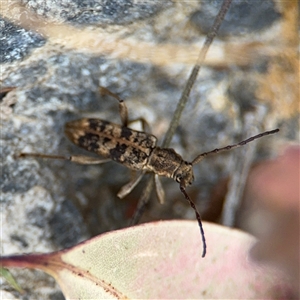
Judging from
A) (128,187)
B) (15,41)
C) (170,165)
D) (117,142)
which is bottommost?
(128,187)

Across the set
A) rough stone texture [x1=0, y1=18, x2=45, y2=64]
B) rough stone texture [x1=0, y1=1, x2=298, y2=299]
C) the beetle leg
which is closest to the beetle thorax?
the beetle leg

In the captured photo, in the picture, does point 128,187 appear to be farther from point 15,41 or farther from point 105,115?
point 15,41

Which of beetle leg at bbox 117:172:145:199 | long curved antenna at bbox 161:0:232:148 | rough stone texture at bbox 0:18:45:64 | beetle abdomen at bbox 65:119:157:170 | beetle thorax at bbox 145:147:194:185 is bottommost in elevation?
beetle leg at bbox 117:172:145:199

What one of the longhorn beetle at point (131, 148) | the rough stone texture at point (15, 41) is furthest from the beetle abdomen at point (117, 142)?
the rough stone texture at point (15, 41)

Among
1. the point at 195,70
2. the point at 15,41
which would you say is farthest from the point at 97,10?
the point at 195,70

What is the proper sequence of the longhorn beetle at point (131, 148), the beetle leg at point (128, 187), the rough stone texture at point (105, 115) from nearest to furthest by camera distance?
the rough stone texture at point (105, 115) < the longhorn beetle at point (131, 148) < the beetle leg at point (128, 187)

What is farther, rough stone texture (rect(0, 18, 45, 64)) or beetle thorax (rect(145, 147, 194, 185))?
beetle thorax (rect(145, 147, 194, 185))

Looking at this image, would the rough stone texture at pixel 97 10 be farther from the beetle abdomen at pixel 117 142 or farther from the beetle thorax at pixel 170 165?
the beetle thorax at pixel 170 165

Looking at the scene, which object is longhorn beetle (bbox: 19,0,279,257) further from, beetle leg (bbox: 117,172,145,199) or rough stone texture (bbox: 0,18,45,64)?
rough stone texture (bbox: 0,18,45,64)

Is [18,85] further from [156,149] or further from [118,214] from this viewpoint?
[118,214]
